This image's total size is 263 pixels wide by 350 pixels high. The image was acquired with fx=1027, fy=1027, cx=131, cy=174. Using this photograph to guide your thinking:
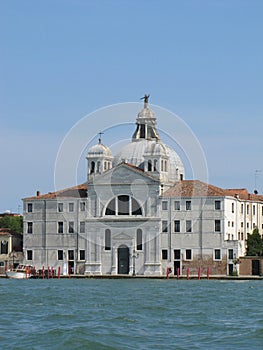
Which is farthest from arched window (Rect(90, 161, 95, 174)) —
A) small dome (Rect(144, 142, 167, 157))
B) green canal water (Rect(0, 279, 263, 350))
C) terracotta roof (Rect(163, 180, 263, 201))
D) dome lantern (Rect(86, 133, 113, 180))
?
green canal water (Rect(0, 279, 263, 350))

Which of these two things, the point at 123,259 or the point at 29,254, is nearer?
the point at 123,259

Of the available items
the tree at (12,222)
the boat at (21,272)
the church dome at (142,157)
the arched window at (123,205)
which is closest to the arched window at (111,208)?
the arched window at (123,205)

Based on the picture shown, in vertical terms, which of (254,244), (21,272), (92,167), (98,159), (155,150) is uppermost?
(155,150)

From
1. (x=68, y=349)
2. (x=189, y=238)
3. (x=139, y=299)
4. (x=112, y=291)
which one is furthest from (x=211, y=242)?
(x=68, y=349)

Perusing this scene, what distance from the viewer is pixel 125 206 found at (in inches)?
2741

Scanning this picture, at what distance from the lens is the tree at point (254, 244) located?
230 ft

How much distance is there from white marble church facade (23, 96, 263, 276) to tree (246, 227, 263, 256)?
758mm

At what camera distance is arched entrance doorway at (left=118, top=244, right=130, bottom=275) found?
69.9 meters

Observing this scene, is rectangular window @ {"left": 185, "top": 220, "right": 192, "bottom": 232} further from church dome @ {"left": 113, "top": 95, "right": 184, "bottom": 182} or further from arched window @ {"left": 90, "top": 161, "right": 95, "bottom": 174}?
arched window @ {"left": 90, "top": 161, "right": 95, "bottom": 174}

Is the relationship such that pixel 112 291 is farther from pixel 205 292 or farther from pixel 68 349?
pixel 68 349

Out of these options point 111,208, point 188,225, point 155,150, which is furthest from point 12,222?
point 188,225

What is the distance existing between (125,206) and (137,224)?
5.01 feet

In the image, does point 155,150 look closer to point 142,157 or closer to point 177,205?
point 142,157

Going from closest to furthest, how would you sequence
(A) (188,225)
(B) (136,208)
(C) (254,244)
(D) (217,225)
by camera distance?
1. (D) (217,225)
2. (A) (188,225)
3. (B) (136,208)
4. (C) (254,244)
